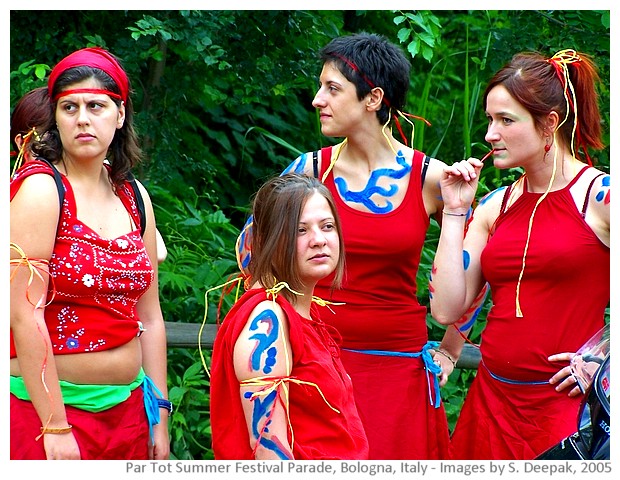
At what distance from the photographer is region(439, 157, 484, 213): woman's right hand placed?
3389 millimetres

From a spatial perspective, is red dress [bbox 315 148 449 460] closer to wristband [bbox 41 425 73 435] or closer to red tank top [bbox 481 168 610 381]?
red tank top [bbox 481 168 610 381]

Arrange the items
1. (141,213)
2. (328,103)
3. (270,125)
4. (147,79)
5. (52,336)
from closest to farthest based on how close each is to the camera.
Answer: (52,336) → (141,213) → (328,103) → (147,79) → (270,125)

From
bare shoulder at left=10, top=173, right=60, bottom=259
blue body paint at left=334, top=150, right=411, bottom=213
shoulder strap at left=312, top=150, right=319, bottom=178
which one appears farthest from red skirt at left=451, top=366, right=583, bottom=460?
bare shoulder at left=10, top=173, right=60, bottom=259

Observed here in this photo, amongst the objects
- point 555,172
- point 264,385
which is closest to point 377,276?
point 555,172

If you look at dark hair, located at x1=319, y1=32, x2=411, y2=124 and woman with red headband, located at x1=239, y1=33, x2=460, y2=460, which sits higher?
dark hair, located at x1=319, y1=32, x2=411, y2=124

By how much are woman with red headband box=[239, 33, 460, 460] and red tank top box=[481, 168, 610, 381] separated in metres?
0.40

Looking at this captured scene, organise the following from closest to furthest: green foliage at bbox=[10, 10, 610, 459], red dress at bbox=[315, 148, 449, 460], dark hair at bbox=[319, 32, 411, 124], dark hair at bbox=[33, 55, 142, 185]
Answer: dark hair at bbox=[33, 55, 142, 185] → red dress at bbox=[315, 148, 449, 460] → dark hair at bbox=[319, 32, 411, 124] → green foliage at bbox=[10, 10, 610, 459]

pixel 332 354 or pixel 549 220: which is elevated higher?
pixel 549 220

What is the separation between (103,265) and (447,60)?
3911 mm

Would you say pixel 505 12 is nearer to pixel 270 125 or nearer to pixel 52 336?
pixel 270 125

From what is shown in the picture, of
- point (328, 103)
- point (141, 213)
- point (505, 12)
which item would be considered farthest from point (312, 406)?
point (505, 12)

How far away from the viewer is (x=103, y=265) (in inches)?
112

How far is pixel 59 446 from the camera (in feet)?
9.14

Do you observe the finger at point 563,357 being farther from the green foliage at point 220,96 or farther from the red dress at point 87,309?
the green foliage at point 220,96
